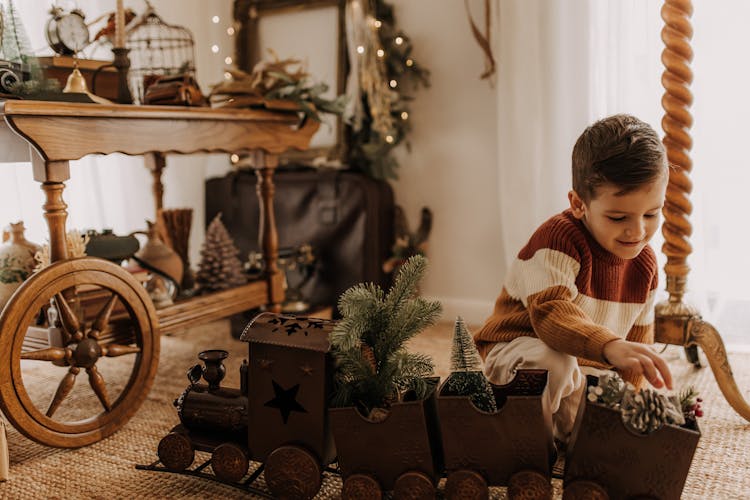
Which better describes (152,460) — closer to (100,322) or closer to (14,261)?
(100,322)

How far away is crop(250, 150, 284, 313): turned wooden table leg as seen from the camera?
6.61 feet

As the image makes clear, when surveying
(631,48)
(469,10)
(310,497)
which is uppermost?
(469,10)

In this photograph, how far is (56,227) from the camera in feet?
4.49

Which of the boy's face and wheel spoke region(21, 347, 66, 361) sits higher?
the boy's face

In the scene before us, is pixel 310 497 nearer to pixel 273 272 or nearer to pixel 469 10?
pixel 273 272

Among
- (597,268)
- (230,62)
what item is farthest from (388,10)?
(597,268)

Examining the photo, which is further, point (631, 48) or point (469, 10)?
point (469, 10)

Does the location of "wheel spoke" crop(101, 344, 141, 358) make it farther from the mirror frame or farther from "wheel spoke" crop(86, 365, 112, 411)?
the mirror frame

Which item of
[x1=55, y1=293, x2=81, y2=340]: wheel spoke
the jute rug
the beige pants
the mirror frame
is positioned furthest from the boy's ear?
the mirror frame

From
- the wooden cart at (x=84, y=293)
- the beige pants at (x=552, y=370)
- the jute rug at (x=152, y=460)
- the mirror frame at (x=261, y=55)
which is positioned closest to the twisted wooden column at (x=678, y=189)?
the jute rug at (x=152, y=460)

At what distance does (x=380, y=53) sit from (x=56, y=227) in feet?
4.18

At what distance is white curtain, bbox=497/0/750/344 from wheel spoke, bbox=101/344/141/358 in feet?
3.99

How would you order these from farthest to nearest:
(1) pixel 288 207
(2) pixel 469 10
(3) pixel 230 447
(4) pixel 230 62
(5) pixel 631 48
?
(4) pixel 230 62
(1) pixel 288 207
(2) pixel 469 10
(5) pixel 631 48
(3) pixel 230 447

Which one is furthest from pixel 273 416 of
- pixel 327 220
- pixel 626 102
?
pixel 626 102
